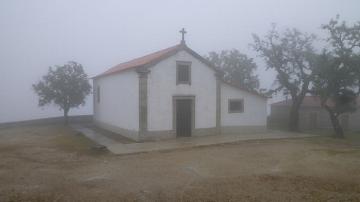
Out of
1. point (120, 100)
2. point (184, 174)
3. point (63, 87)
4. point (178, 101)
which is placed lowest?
point (184, 174)

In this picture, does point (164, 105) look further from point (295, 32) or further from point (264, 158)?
point (295, 32)

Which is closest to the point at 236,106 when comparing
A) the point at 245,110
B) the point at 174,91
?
the point at 245,110

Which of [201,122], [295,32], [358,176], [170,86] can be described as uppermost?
[295,32]

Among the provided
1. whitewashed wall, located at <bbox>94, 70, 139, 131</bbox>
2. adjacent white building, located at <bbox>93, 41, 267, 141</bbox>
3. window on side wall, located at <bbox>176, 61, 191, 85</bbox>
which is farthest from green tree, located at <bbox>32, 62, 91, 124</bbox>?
window on side wall, located at <bbox>176, 61, 191, 85</bbox>

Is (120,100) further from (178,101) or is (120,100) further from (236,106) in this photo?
(236,106)

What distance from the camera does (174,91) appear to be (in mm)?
19047

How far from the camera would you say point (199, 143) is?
16.8m

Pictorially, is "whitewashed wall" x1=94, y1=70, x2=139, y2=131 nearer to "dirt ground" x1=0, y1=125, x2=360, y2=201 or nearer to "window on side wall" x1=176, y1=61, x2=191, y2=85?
"window on side wall" x1=176, y1=61, x2=191, y2=85

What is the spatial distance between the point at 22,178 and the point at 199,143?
9457 millimetres

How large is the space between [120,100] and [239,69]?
20.5 metres

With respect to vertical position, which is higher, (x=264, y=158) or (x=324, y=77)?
(x=324, y=77)

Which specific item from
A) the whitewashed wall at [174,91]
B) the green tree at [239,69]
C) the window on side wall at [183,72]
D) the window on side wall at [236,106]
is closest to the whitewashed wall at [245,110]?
the window on side wall at [236,106]

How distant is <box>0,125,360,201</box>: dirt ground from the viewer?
8.13 meters

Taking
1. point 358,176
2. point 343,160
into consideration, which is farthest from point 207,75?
point 358,176
